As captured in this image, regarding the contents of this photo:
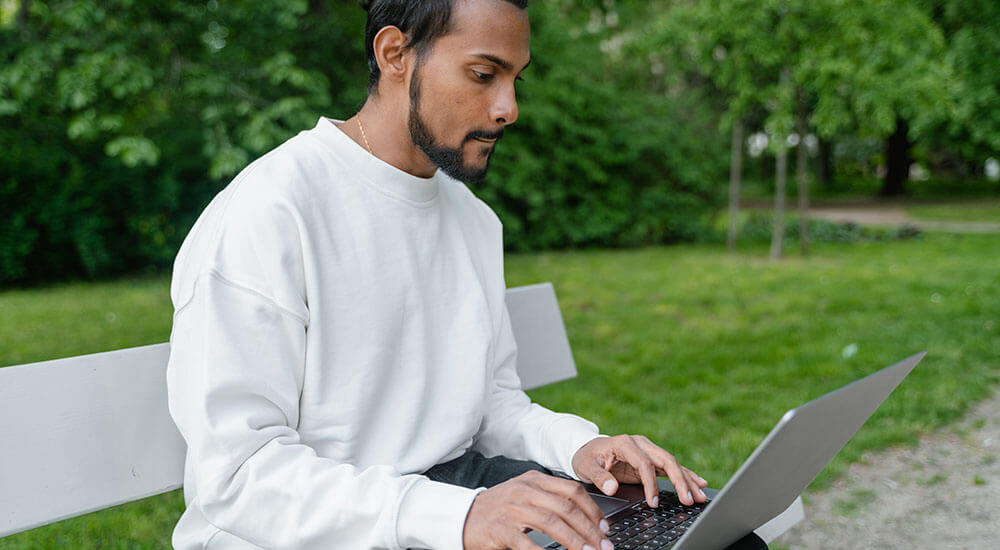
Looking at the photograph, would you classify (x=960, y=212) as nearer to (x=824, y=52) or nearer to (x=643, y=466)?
(x=824, y=52)

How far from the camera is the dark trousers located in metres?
1.87

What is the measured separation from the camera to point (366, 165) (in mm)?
1791

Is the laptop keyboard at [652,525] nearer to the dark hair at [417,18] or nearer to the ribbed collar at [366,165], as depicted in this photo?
the ribbed collar at [366,165]

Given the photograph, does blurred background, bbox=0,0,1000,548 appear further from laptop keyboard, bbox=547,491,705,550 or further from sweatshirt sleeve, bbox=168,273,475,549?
laptop keyboard, bbox=547,491,705,550

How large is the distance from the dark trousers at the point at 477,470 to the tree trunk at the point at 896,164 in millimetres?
27361

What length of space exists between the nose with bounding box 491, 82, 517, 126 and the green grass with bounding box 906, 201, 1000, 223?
1804 centimetres

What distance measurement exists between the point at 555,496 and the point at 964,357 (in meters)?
5.79

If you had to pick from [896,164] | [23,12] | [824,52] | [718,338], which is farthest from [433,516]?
[896,164]

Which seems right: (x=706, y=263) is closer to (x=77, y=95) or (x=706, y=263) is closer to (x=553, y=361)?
(x=77, y=95)

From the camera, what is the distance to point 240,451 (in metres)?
1.41

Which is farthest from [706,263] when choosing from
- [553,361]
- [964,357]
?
[553,361]

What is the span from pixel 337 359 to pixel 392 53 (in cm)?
63

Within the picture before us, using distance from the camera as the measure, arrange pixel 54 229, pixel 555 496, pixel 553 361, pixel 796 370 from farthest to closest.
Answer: pixel 54 229
pixel 796 370
pixel 553 361
pixel 555 496

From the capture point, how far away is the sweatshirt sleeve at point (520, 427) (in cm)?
193
